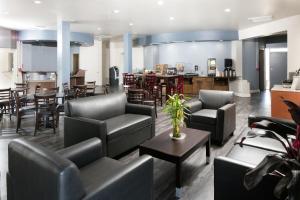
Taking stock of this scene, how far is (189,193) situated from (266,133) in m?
1.42

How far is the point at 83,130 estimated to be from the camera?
3344mm

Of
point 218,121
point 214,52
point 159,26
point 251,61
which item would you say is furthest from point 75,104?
point 251,61

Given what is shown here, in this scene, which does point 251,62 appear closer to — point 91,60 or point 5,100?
point 91,60

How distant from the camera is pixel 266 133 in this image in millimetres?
1419

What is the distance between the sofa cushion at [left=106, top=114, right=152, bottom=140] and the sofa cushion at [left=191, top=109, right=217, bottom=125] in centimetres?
86

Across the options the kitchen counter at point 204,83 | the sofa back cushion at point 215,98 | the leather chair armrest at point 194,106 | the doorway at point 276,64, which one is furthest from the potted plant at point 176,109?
the doorway at point 276,64

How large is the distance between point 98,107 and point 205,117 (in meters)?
1.89

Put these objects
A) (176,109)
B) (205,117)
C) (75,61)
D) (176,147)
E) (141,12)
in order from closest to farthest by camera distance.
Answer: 1. (176,147)
2. (176,109)
3. (205,117)
4. (141,12)
5. (75,61)

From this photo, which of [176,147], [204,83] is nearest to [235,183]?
[176,147]

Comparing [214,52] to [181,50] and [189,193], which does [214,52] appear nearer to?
[181,50]

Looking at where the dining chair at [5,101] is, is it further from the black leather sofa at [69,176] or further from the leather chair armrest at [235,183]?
the leather chair armrest at [235,183]

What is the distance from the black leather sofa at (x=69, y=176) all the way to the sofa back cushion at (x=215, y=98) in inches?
125

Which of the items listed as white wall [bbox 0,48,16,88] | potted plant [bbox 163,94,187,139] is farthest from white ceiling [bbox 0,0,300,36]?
potted plant [bbox 163,94,187,139]

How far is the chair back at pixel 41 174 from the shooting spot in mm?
1367
